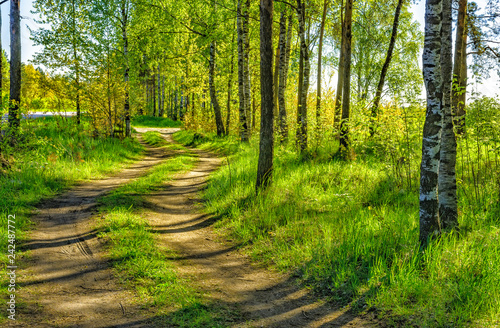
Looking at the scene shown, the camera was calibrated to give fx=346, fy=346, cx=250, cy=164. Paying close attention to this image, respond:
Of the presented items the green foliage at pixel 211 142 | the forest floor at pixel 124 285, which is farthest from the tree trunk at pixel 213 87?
the forest floor at pixel 124 285

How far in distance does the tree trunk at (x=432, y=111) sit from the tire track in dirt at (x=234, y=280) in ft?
6.03

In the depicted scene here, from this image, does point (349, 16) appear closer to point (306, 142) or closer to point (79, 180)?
point (306, 142)

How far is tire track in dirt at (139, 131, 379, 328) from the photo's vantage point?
12.9 feet

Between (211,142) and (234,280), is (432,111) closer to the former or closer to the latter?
(234,280)

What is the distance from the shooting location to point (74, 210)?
6988mm

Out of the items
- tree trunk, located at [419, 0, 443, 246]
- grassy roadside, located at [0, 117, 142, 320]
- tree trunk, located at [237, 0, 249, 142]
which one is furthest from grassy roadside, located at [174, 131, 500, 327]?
tree trunk, located at [237, 0, 249, 142]

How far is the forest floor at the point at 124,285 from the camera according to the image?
3.79 m

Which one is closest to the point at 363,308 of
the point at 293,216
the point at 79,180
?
the point at 293,216

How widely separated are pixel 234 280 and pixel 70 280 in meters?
2.16

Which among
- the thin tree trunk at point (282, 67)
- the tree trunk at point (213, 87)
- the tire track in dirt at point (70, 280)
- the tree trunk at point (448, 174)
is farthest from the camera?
the tree trunk at point (213, 87)

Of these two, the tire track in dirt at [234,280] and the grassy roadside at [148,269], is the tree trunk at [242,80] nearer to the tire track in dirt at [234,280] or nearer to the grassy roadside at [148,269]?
the tire track in dirt at [234,280]

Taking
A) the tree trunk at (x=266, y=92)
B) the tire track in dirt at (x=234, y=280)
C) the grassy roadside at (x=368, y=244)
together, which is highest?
the tree trunk at (x=266, y=92)

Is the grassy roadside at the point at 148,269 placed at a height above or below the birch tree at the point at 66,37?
below

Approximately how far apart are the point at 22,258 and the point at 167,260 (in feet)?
6.58
